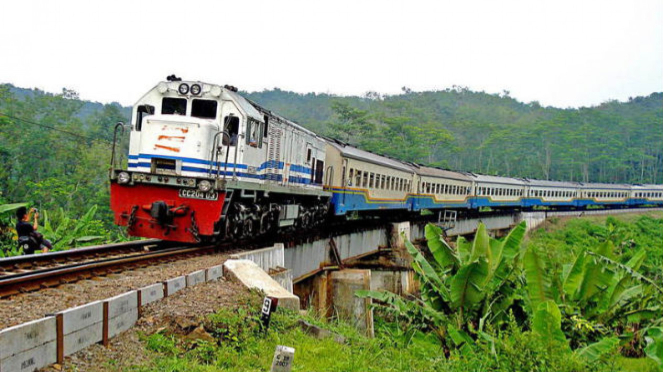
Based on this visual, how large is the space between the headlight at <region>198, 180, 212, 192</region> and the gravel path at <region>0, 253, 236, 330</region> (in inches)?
62.9

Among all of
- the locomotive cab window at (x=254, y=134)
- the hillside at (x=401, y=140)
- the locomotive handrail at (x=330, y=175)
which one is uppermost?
the hillside at (x=401, y=140)

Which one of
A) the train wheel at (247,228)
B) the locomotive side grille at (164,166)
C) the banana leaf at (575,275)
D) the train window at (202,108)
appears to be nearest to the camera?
the banana leaf at (575,275)

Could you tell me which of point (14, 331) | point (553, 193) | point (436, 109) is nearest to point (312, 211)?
point (14, 331)

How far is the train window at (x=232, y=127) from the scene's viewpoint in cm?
1223

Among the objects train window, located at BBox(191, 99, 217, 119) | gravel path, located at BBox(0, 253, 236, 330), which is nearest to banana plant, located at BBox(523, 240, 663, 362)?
gravel path, located at BBox(0, 253, 236, 330)

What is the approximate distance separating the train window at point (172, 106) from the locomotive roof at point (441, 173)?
19730mm

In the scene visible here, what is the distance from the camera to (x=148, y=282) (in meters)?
7.87

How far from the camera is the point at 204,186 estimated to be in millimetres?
11109

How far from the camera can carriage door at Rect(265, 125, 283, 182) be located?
46.9ft

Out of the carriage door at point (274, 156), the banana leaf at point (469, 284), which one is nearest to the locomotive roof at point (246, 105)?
the carriage door at point (274, 156)

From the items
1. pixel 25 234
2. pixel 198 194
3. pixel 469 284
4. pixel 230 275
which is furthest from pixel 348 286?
pixel 25 234

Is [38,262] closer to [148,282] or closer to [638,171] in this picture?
[148,282]

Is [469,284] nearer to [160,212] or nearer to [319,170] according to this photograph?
[160,212]

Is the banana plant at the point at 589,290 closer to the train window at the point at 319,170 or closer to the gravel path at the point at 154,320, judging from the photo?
the gravel path at the point at 154,320
